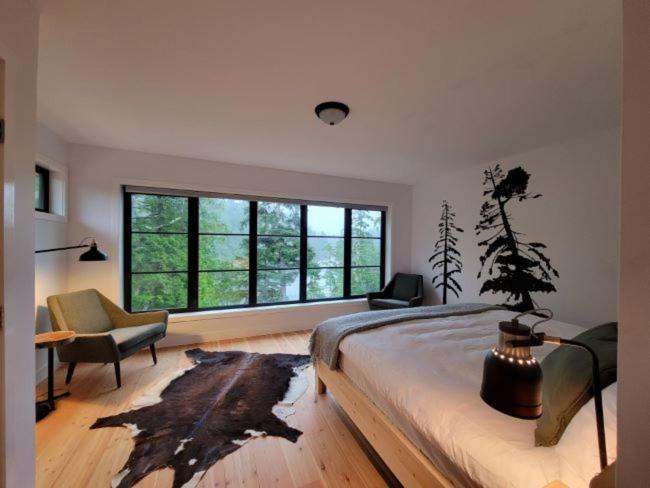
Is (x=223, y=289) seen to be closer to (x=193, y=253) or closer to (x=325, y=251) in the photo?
(x=193, y=253)

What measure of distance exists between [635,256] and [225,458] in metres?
2.11

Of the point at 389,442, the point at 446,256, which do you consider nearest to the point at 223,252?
the point at 389,442

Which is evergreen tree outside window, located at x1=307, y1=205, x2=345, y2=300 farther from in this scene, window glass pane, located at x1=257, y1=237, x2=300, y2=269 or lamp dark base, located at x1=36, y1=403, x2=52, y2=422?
lamp dark base, located at x1=36, y1=403, x2=52, y2=422

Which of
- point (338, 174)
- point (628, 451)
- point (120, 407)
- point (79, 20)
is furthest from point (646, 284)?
point (338, 174)

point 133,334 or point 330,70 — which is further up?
point 330,70

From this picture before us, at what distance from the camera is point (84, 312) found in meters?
2.64

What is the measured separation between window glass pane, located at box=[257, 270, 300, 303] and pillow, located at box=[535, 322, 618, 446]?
11.0ft

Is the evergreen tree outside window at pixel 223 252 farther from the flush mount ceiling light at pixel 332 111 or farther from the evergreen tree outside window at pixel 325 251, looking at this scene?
the flush mount ceiling light at pixel 332 111

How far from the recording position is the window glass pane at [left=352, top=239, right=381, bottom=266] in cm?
468

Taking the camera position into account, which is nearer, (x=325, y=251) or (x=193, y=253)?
(x=193, y=253)

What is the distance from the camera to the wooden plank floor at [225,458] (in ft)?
5.04

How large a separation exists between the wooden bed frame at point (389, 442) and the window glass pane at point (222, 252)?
2.36 metres

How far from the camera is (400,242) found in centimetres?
483

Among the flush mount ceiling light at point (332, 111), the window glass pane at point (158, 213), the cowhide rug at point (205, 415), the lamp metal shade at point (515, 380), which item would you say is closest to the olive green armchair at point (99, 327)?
the cowhide rug at point (205, 415)
